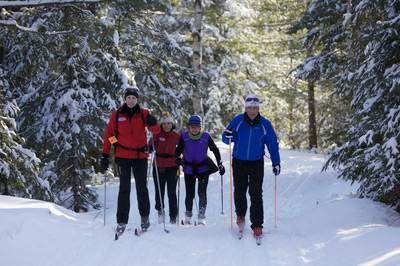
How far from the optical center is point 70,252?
471 cm

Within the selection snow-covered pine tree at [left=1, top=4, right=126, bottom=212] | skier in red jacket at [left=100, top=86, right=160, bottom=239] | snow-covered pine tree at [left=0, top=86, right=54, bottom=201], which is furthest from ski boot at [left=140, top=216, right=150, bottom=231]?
snow-covered pine tree at [left=1, top=4, right=126, bottom=212]

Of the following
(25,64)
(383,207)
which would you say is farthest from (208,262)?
(25,64)

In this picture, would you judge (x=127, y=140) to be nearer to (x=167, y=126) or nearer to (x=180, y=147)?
(x=180, y=147)

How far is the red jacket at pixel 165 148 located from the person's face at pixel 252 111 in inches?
89.4

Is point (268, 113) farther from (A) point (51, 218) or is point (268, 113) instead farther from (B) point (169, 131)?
(A) point (51, 218)

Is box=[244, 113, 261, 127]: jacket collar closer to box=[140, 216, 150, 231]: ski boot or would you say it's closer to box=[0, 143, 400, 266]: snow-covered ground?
box=[0, 143, 400, 266]: snow-covered ground

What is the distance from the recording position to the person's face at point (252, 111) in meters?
5.71

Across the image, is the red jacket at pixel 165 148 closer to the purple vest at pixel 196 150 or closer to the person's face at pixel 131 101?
the purple vest at pixel 196 150

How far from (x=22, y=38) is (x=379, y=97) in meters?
8.38

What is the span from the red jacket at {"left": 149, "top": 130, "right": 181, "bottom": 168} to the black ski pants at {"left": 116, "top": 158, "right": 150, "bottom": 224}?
1.47m

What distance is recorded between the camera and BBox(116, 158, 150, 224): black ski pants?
5.77 meters

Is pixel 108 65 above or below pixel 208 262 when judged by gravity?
above

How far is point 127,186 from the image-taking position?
5805mm

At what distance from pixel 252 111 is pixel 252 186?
123 centimetres
